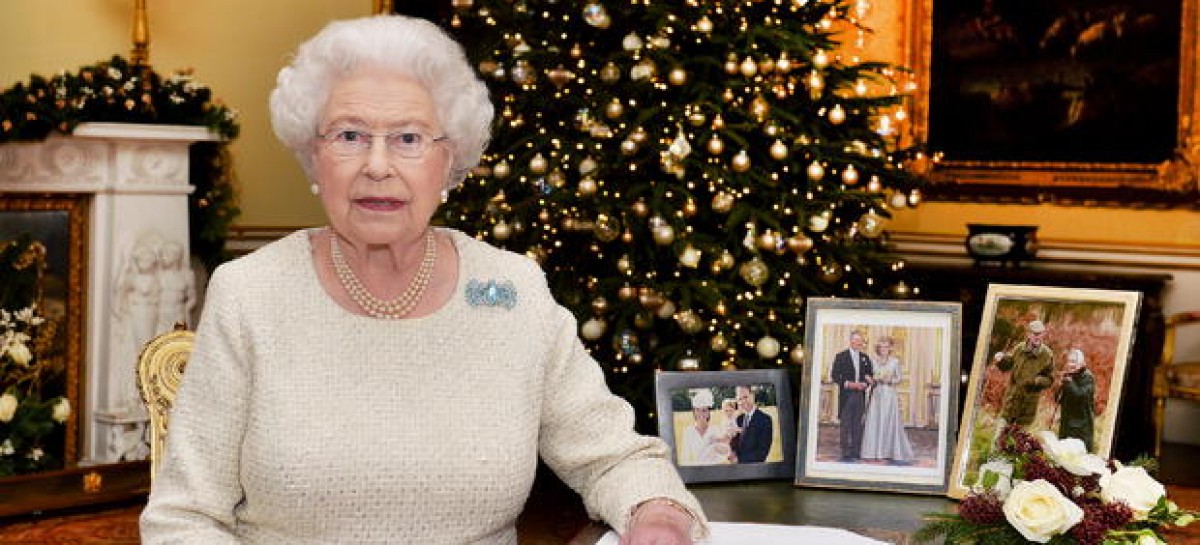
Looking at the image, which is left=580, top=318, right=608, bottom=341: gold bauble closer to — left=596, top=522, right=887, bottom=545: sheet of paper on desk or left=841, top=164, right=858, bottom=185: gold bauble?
left=841, top=164, right=858, bottom=185: gold bauble

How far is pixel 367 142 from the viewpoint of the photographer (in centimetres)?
214

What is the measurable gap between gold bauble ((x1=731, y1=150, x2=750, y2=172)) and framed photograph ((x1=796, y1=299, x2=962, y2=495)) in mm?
2481

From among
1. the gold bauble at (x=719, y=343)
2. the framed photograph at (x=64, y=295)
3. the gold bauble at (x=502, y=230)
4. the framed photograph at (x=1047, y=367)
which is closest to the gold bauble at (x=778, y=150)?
the gold bauble at (x=719, y=343)

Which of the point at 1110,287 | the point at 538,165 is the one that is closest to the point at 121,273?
the point at 538,165

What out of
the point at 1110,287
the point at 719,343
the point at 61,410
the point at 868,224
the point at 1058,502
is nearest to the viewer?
the point at 1058,502

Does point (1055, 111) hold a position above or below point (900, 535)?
above

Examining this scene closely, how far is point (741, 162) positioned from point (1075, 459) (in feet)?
10.4

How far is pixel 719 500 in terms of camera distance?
96.7 inches

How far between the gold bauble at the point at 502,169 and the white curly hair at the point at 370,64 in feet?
10.2

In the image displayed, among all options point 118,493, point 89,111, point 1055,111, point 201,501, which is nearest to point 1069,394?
point 201,501

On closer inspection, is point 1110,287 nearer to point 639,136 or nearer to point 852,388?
point 639,136

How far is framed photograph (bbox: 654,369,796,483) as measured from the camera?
101 inches

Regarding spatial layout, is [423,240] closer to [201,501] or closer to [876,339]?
[201,501]

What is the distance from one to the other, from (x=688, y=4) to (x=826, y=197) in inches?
32.8
